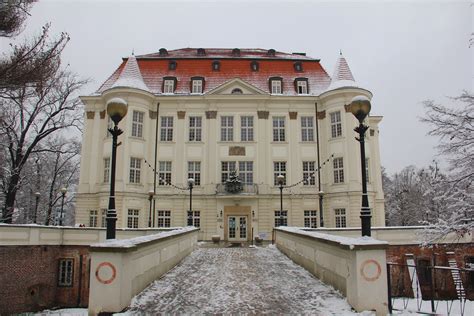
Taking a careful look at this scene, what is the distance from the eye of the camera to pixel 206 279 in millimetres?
11000

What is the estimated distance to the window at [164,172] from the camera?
1350 inches

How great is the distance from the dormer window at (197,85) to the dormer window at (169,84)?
171 cm

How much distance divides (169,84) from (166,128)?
169 inches

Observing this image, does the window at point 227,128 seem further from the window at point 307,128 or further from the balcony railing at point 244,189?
the window at point 307,128

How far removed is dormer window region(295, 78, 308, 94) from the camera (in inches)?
1423

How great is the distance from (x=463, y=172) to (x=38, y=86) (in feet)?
53.2

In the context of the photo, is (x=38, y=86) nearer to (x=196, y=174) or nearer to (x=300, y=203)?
(x=196, y=174)

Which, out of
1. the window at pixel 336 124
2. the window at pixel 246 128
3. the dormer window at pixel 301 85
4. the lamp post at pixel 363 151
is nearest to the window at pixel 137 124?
the window at pixel 246 128

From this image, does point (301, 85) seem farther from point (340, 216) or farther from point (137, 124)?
point (137, 124)

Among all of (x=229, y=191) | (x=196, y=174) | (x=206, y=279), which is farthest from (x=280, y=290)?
(x=196, y=174)

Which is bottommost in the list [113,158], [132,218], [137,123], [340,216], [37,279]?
[37,279]

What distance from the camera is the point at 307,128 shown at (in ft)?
116

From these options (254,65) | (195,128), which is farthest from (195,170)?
(254,65)

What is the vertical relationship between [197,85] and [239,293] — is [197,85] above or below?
above
